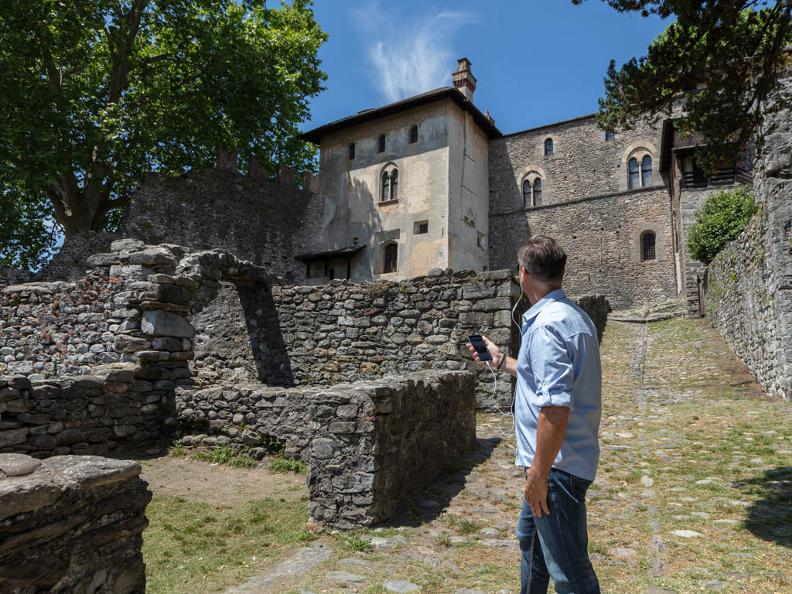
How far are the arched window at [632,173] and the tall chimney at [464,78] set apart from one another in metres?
10.8

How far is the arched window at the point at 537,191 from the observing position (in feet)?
117

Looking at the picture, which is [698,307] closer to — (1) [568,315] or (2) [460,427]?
(2) [460,427]

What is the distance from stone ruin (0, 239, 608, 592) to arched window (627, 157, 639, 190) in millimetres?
27284

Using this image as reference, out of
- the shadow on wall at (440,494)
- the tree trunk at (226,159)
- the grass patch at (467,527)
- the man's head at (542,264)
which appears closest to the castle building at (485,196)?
the tree trunk at (226,159)

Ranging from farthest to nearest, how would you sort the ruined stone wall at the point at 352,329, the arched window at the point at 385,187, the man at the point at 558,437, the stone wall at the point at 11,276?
1. the arched window at the point at 385,187
2. the stone wall at the point at 11,276
3. the ruined stone wall at the point at 352,329
4. the man at the point at 558,437

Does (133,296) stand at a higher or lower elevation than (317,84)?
lower

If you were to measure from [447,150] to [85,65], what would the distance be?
17543 millimetres

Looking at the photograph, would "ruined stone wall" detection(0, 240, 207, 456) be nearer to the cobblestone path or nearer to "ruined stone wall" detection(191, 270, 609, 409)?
"ruined stone wall" detection(191, 270, 609, 409)

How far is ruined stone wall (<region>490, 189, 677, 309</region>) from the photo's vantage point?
104 feet

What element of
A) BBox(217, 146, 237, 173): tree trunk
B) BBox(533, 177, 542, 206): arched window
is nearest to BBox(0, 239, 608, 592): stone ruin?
BBox(217, 146, 237, 173): tree trunk

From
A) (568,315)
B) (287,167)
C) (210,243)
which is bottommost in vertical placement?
(568,315)

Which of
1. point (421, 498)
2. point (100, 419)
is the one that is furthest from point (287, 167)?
point (421, 498)

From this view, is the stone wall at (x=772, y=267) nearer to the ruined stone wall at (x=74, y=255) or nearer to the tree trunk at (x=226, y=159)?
the ruined stone wall at (x=74, y=255)

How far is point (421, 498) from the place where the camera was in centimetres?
523
